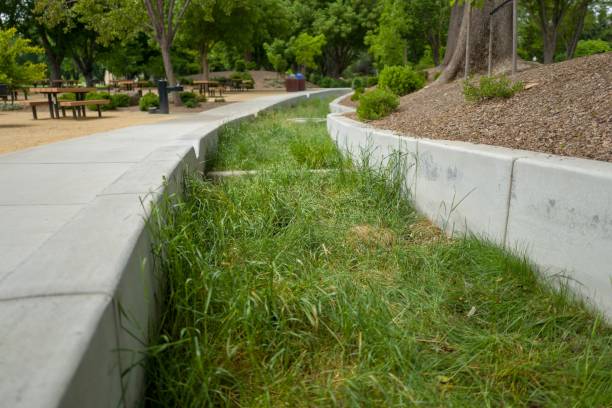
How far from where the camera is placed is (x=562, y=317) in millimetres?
2559

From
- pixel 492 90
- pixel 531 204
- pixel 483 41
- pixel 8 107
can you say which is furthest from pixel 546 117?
pixel 8 107

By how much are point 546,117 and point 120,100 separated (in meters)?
16.6

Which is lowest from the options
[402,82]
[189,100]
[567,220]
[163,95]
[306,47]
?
[567,220]

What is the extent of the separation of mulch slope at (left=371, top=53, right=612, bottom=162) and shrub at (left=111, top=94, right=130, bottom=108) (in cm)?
1395

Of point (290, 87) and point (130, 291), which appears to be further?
point (290, 87)

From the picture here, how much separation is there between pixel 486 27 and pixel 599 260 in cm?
750

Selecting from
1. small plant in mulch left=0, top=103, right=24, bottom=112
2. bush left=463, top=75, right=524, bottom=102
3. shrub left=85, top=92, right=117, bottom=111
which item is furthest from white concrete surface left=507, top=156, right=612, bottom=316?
small plant in mulch left=0, top=103, right=24, bottom=112

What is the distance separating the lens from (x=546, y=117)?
404cm

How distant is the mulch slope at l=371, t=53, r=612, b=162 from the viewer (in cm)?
344

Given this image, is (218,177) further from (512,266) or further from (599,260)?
(599,260)

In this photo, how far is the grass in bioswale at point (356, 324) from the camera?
1984 millimetres

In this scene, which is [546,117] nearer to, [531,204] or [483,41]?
[531,204]

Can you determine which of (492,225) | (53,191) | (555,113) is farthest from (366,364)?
(53,191)

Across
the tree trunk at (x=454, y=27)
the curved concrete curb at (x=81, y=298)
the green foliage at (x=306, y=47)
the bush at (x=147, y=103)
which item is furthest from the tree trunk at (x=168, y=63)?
the green foliage at (x=306, y=47)
